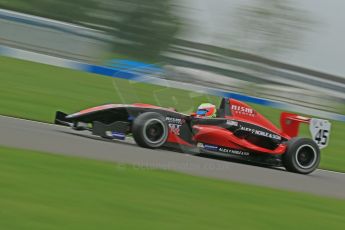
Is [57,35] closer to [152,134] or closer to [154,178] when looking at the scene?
[152,134]

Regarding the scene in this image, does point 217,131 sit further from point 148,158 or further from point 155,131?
point 148,158

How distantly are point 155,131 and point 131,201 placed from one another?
3.23m

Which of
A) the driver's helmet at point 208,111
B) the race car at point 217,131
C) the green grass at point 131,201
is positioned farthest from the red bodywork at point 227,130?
the green grass at point 131,201

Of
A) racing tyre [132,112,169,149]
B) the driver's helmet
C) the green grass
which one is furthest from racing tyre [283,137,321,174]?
the green grass

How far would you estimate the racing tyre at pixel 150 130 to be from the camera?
809 cm

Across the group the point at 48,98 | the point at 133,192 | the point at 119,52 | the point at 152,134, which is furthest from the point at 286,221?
the point at 119,52

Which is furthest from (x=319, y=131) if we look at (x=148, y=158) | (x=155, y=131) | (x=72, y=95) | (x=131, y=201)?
(x=72, y=95)

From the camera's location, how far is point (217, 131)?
8.62 meters

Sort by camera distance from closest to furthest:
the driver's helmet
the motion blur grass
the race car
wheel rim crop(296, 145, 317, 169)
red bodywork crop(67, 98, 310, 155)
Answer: the race car < red bodywork crop(67, 98, 310, 155) < the motion blur grass < the driver's helmet < wheel rim crop(296, 145, 317, 169)

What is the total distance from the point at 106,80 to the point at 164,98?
26.4 feet

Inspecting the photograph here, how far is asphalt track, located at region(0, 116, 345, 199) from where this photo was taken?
699cm

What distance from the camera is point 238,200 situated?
591cm

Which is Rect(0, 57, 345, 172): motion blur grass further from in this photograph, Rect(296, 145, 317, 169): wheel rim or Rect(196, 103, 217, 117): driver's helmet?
Rect(296, 145, 317, 169): wheel rim

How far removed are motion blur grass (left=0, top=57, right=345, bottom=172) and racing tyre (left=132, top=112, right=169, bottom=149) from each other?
34cm
